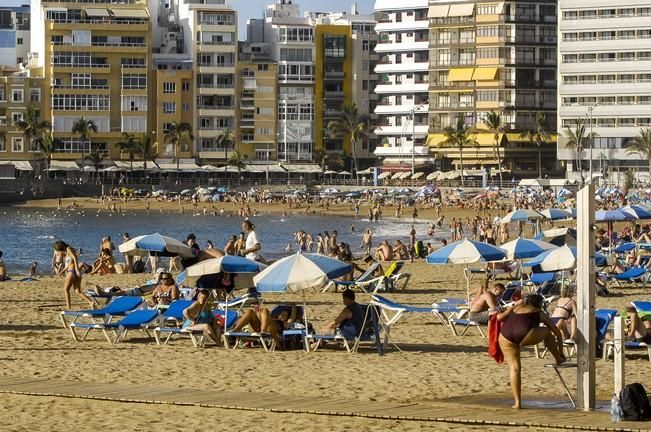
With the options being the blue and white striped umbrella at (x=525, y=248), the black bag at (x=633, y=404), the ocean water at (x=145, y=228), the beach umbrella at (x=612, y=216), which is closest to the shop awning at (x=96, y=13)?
the ocean water at (x=145, y=228)

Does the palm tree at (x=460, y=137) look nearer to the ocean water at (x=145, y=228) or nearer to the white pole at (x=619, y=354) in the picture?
the ocean water at (x=145, y=228)

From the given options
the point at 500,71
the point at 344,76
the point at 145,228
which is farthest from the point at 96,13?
the point at 145,228

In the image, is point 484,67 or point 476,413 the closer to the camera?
point 476,413

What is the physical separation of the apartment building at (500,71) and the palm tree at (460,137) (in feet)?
1.80

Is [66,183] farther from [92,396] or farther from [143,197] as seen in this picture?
[92,396]

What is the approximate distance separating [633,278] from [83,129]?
8023 cm

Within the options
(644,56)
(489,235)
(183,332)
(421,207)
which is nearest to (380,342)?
(183,332)

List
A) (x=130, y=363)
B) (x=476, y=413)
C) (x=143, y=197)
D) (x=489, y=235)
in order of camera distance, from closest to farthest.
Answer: (x=476, y=413) < (x=130, y=363) < (x=489, y=235) < (x=143, y=197)

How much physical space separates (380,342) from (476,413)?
194 inches

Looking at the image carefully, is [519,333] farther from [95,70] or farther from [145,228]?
[95,70]

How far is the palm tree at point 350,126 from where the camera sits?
115 metres

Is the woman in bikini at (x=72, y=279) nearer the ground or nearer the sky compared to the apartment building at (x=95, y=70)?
nearer the ground

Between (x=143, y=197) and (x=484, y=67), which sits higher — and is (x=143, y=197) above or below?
below

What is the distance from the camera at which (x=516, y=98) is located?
108562 millimetres
